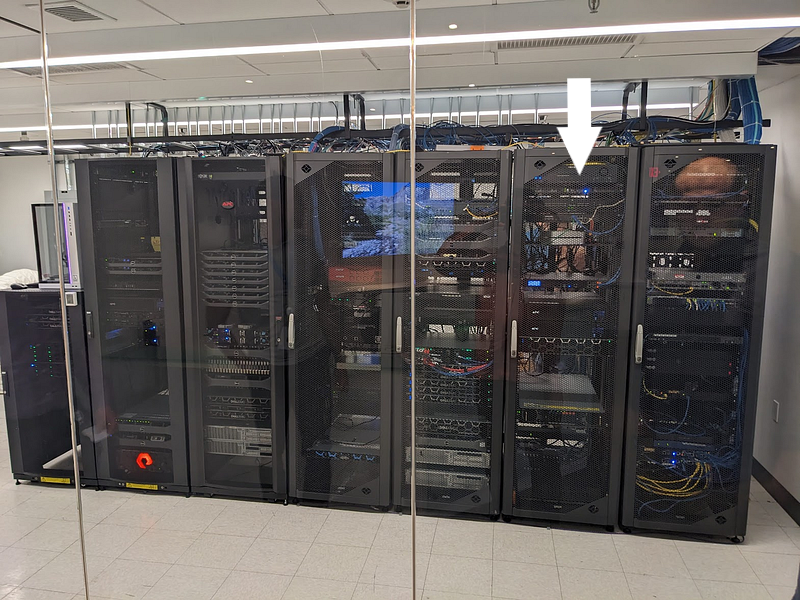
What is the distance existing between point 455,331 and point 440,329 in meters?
0.07

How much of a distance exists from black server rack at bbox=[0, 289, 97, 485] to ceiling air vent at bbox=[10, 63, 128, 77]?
1084 mm

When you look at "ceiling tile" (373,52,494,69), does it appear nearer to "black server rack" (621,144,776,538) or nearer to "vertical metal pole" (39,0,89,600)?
"black server rack" (621,144,776,538)

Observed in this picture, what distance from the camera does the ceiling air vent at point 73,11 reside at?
241 cm

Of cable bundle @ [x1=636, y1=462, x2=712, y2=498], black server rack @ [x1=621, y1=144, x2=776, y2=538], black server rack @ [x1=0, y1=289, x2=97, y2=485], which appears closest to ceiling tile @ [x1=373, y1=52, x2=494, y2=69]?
black server rack @ [x1=621, y1=144, x2=776, y2=538]

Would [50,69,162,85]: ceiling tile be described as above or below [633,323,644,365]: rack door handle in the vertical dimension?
above

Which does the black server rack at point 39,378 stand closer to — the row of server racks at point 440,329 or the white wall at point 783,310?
the row of server racks at point 440,329

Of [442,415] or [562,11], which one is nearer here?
[562,11]

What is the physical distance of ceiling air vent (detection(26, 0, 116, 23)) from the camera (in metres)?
2.41

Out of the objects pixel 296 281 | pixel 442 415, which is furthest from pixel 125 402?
pixel 442 415

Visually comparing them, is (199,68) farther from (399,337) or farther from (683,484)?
(683,484)

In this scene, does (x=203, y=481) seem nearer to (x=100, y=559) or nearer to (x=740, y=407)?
(x=100, y=559)

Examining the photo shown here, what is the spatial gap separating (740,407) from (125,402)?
10.5 ft

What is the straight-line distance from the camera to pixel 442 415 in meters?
2.64
